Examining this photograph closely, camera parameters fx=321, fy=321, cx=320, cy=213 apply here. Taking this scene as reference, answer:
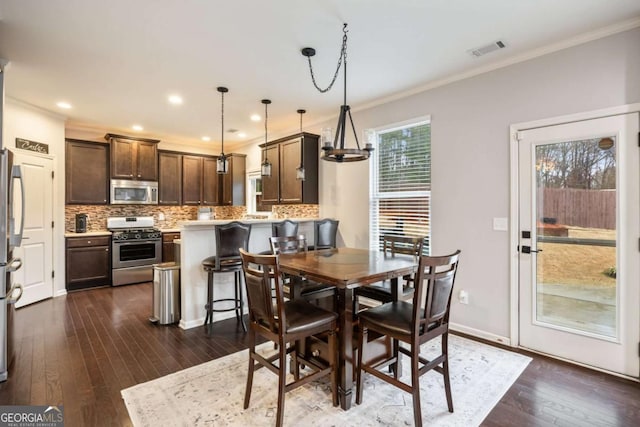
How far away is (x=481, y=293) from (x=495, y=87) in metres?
2.14

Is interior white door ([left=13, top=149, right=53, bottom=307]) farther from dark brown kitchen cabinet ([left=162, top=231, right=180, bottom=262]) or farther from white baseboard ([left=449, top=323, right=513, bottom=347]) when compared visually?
white baseboard ([left=449, top=323, right=513, bottom=347])

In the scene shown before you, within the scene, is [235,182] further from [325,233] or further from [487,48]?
[487,48]

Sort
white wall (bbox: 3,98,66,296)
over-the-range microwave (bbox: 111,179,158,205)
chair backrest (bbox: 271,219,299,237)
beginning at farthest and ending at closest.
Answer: over-the-range microwave (bbox: 111,179,158,205), white wall (bbox: 3,98,66,296), chair backrest (bbox: 271,219,299,237)

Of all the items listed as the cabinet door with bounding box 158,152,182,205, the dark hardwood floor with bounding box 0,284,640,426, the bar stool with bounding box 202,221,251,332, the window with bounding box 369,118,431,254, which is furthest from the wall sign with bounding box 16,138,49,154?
the window with bounding box 369,118,431,254

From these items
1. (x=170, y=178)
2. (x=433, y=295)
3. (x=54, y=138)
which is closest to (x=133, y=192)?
(x=170, y=178)

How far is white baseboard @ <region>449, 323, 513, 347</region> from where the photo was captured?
3.20 m

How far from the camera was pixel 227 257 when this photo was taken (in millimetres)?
3607

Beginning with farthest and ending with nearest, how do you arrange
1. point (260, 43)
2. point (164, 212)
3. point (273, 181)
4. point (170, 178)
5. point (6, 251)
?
point (164, 212) → point (170, 178) → point (273, 181) → point (260, 43) → point (6, 251)

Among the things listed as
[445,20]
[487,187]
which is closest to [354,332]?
[487,187]

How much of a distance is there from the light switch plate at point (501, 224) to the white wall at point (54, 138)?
20.0 ft

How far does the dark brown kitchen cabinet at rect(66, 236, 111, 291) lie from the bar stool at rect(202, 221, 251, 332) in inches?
118

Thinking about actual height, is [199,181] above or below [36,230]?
above

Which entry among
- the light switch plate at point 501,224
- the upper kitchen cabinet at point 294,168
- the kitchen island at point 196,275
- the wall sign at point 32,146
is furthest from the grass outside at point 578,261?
the wall sign at point 32,146

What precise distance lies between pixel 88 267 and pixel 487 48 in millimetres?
6490
